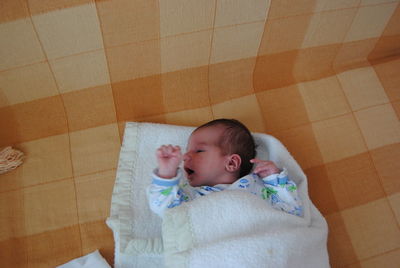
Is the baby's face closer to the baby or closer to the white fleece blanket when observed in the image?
the baby

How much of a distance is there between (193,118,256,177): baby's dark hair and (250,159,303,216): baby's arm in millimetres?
59

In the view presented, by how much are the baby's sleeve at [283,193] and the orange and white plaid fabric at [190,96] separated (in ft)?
0.56

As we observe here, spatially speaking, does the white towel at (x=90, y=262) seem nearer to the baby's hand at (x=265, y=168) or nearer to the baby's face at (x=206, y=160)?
the baby's face at (x=206, y=160)

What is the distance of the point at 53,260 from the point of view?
3.37 ft

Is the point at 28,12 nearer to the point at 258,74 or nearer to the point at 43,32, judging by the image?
the point at 43,32

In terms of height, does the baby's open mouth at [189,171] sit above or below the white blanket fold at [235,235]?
above

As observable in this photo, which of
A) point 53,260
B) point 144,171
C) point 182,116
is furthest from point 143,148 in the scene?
point 53,260

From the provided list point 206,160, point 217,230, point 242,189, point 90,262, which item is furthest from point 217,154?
point 90,262

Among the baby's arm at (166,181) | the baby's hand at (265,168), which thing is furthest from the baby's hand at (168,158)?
the baby's hand at (265,168)

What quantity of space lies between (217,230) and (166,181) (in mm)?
205

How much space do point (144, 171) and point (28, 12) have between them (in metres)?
0.61

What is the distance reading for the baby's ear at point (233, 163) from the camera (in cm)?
107

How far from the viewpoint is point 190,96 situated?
4.16 feet

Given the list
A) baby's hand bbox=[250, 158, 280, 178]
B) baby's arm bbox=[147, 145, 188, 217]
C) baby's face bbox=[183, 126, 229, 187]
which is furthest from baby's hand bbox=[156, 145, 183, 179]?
baby's hand bbox=[250, 158, 280, 178]
